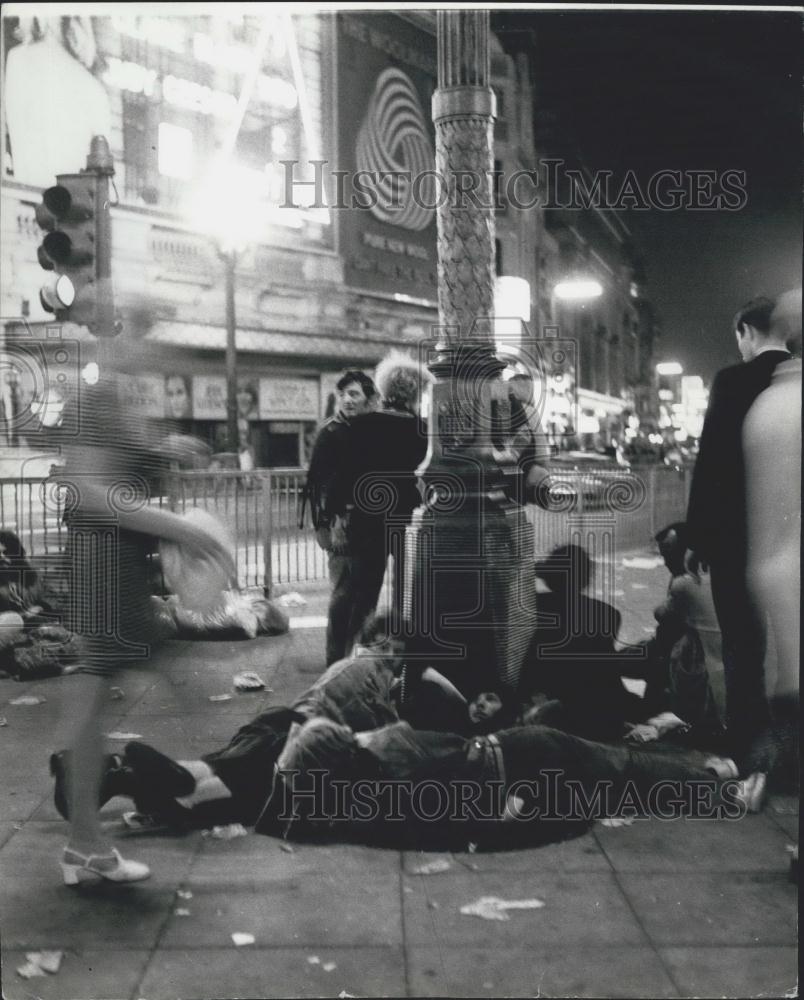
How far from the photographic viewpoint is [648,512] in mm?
12227

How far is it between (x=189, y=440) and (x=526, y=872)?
2014 mm

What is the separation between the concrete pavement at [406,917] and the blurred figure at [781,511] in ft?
1.84

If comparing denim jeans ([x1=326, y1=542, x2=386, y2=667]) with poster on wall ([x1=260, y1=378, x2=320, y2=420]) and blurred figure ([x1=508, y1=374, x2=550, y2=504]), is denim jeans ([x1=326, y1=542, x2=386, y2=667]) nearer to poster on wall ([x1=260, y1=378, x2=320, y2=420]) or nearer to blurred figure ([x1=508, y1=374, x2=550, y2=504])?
blurred figure ([x1=508, y1=374, x2=550, y2=504])

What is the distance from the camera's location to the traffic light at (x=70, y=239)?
6031mm

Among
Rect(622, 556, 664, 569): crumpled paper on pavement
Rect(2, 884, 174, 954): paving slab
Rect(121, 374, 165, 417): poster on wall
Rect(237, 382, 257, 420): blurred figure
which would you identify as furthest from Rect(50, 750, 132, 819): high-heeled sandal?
Rect(237, 382, 257, 420): blurred figure

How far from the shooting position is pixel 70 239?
6086mm

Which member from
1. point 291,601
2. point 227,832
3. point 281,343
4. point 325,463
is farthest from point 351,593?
point 281,343

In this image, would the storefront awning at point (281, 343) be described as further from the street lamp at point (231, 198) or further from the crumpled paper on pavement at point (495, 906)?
the crumpled paper on pavement at point (495, 906)

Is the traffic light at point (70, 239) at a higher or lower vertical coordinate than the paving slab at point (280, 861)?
higher

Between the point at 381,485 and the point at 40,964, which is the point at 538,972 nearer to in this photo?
the point at 40,964

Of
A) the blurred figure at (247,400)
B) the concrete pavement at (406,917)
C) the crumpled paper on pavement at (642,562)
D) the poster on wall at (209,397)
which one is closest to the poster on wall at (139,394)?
the concrete pavement at (406,917)

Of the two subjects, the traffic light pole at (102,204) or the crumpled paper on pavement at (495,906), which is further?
the traffic light pole at (102,204)

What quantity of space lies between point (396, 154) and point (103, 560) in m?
2.23

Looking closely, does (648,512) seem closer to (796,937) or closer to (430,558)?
(430,558)
